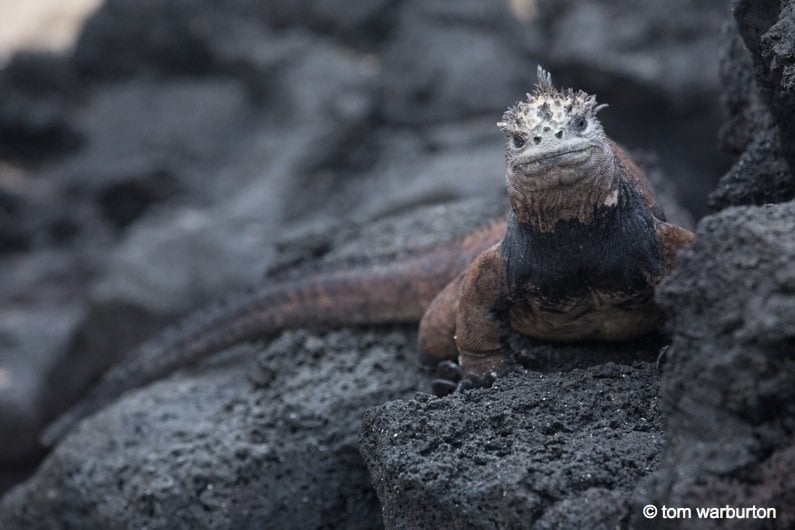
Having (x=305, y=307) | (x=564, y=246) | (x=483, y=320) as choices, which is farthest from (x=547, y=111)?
(x=305, y=307)

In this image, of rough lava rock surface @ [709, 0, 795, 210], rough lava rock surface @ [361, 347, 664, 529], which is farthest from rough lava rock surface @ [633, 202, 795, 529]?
rough lava rock surface @ [709, 0, 795, 210]

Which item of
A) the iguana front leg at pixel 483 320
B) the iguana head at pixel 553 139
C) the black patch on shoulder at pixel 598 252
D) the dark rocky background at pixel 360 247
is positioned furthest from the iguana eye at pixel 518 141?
the dark rocky background at pixel 360 247

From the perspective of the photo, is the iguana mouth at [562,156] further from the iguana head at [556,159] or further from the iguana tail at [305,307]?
the iguana tail at [305,307]

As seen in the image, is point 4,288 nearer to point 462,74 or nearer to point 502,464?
point 462,74

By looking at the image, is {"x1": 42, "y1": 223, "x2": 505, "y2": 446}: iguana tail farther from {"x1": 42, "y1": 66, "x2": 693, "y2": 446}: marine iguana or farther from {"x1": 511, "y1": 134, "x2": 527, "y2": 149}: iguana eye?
{"x1": 511, "y1": 134, "x2": 527, "y2": 149}: iguana eye

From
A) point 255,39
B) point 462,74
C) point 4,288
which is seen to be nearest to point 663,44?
point 462,74

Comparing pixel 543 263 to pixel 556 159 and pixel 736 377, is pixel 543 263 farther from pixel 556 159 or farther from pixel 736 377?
pixel 736 377
